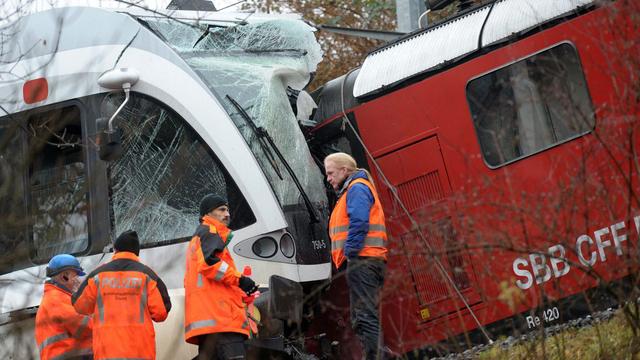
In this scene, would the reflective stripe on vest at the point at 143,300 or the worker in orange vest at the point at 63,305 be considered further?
the reflective stripe on vest at the point at 143,300

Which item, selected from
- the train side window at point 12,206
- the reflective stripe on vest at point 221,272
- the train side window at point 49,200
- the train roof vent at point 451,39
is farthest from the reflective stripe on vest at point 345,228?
the train side window at point 12,206

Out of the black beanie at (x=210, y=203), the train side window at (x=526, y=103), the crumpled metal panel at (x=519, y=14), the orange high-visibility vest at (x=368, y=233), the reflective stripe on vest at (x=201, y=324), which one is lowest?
the reflective stripe on vest at (x=201, y=324)

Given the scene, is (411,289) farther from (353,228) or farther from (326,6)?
(326,6)

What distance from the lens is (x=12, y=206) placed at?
12.1ft

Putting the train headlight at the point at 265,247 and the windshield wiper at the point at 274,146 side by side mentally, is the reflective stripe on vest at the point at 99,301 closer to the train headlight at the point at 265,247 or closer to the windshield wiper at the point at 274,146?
the train headlight at the point at 265,247

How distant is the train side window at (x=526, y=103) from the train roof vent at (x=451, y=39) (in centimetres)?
26

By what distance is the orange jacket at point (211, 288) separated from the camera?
745 centimetres

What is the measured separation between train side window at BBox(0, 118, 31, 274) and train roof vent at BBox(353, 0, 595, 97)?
15.7 feet

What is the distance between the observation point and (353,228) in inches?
314

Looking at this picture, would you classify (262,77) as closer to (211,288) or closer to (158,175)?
(158,175)

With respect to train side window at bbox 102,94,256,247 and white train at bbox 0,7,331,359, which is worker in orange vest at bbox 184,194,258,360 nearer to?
white train at bbox 0,7,331,359

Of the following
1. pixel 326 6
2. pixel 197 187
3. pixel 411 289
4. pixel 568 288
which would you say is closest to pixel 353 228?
pixel 411 289

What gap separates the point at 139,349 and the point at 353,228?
181 centimetres

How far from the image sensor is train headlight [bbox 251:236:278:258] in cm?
839
